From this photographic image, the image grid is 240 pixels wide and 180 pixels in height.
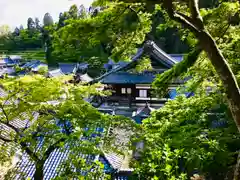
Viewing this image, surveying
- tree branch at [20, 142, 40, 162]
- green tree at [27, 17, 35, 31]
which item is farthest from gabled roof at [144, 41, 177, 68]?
green tree at [27, 17, 35, 31]

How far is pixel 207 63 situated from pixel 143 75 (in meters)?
13.8

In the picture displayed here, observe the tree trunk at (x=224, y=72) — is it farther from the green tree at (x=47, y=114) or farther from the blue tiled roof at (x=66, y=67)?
the blue tiled roof at (x=66, y=67)

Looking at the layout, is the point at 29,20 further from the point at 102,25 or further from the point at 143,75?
the point at 102,25

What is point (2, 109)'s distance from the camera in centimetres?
546

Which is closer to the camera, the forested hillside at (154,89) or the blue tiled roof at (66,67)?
the forested hillside at (154,89)

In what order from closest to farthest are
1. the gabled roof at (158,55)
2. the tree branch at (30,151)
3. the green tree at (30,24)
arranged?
1. the tree branch at (30,151)
2. the gabled roof at (158,55)
3. the green tree at (30,24)

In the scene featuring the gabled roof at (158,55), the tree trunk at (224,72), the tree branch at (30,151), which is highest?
the tree trunk at (224,72)

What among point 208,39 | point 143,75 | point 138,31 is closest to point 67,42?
point 138,31

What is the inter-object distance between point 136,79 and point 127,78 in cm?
60

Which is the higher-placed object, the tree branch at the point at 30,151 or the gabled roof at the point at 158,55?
the tree branch at the point at 30,151

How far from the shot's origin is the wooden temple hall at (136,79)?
1883 cm

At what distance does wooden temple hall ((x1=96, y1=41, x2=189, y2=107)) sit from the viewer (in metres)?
18.8

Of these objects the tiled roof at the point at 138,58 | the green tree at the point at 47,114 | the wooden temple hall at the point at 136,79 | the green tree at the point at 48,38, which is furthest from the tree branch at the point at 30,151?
the wooden temple hall at the point at 136,79

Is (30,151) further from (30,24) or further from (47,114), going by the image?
(30,24)
